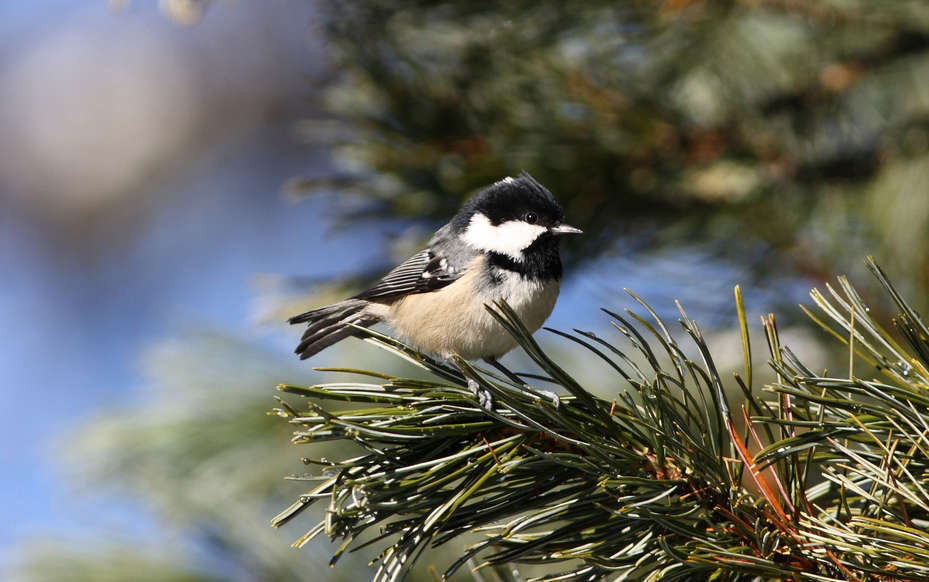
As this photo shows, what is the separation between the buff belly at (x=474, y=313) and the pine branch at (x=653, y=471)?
2.31 feet

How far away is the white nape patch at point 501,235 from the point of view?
204 centimetres

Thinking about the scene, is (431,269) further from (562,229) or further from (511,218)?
(562,229)

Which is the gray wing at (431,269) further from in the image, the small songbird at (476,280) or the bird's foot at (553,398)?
the bird's foot at (553,398)

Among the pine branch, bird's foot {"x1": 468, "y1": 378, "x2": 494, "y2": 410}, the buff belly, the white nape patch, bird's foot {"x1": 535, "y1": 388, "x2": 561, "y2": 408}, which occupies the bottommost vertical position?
the pine branch

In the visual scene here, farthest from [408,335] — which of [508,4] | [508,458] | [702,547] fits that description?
[702,547]

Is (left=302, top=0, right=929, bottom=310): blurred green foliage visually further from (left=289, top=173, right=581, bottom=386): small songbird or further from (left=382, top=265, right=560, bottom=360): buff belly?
(left=382, top=265, right=560, bottom=360): buff belly

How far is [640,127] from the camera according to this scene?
2.12 meters

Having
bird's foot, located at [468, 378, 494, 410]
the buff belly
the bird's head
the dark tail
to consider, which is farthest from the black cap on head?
bird's foot, located at [468, 378, 494, 410]

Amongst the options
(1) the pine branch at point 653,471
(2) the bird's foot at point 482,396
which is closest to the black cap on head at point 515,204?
(2) the bird's foot at point 482,396

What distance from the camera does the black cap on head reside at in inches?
77.7

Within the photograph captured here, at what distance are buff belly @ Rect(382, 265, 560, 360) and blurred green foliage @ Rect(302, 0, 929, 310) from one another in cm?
25

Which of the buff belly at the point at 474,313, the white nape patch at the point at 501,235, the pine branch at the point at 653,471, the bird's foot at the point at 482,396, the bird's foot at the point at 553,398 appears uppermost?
the white nape patch at the point at 501,235

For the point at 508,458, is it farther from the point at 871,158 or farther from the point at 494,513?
the point at 871,158

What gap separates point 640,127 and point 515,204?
1.20ft
